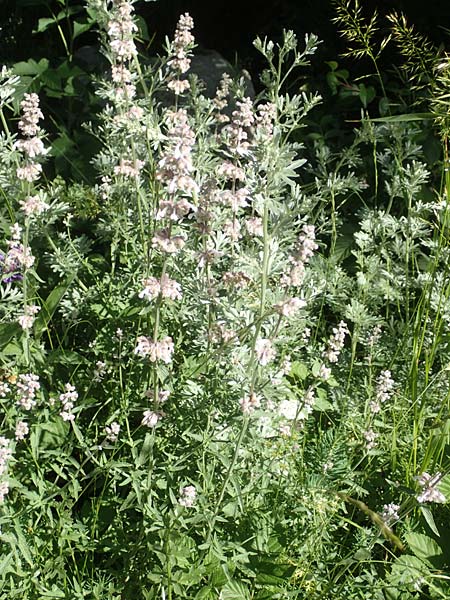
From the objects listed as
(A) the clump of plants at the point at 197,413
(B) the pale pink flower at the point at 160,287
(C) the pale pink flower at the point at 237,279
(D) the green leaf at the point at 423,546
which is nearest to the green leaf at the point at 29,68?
(A) the clump of plants at the point at 197,413

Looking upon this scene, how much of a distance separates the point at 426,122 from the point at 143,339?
137 inches

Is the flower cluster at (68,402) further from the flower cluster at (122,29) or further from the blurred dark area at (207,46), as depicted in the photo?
the blurred dark area at (207,46)

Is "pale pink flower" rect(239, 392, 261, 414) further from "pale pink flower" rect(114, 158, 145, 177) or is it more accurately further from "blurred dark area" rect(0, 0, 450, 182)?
"blurred dark area" rect(0, 0, 450, 182)

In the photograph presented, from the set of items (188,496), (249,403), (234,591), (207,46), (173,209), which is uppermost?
(173,209)

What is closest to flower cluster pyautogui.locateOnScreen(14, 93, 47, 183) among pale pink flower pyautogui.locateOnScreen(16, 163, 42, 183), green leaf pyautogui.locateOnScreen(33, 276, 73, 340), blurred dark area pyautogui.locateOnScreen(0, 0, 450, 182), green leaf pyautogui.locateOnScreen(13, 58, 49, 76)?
pale pink flower pyautogui.locateOnScreen(16, 163, 42, 183)

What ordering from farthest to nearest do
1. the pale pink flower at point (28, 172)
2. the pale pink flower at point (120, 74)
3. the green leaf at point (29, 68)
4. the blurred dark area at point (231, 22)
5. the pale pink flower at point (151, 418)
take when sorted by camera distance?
the blurred dark area at point (231, 22) < the green leaf at point (29, 68) < the pale pink flower at point (120, 74) < the pale pink flower at point (28, 172) < the pale pink flower at point (151, 418)

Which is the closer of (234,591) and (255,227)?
(255,227)

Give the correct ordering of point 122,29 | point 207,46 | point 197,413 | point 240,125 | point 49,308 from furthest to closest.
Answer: point 207,46, point 49,308, point 197,413, point 122,29, point 240,125

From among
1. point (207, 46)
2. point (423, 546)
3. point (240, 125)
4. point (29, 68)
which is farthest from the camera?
point (207, 46)

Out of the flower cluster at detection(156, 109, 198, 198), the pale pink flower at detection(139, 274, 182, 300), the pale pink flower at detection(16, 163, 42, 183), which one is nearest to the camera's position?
the flower cluster at detection(156, 109, 198, 198)

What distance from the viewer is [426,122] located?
4.92 meters

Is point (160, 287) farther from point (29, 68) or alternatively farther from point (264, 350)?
point (29, 68)

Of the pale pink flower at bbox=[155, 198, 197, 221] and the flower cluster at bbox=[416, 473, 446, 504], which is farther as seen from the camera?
the flower cluster at bbox=[416, 473, 446, 504]

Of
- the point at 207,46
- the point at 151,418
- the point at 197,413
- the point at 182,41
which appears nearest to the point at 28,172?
the point at 182,41
